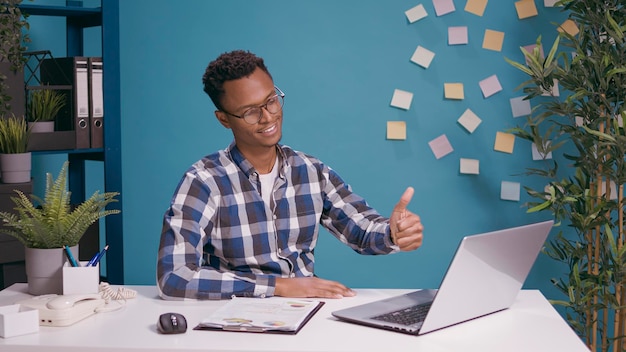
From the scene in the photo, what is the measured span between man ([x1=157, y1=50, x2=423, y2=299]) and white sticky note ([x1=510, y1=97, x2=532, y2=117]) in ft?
4.58

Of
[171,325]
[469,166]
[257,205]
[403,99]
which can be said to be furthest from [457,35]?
[171,325]

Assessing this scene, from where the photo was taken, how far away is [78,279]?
201 centimetres

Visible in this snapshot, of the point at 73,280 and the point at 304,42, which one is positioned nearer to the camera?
the point at 73,280

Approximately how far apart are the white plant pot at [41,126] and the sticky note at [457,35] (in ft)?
5.68

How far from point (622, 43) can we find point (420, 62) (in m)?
0.85

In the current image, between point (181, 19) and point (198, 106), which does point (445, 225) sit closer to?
point (198, 106)

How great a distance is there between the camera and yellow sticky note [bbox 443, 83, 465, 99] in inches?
145

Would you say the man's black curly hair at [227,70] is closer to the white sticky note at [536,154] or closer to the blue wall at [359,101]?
the blue wall at [359,101]

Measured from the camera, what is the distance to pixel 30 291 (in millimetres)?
2107

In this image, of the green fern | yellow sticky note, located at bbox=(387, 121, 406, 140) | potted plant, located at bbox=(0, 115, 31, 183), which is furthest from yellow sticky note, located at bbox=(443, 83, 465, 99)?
the green fern

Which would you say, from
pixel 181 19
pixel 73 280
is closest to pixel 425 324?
pixel 73 280

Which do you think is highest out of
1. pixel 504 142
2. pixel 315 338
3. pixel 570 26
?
pixel 570 26

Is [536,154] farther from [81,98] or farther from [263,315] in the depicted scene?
[263,315]

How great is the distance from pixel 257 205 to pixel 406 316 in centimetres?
66
